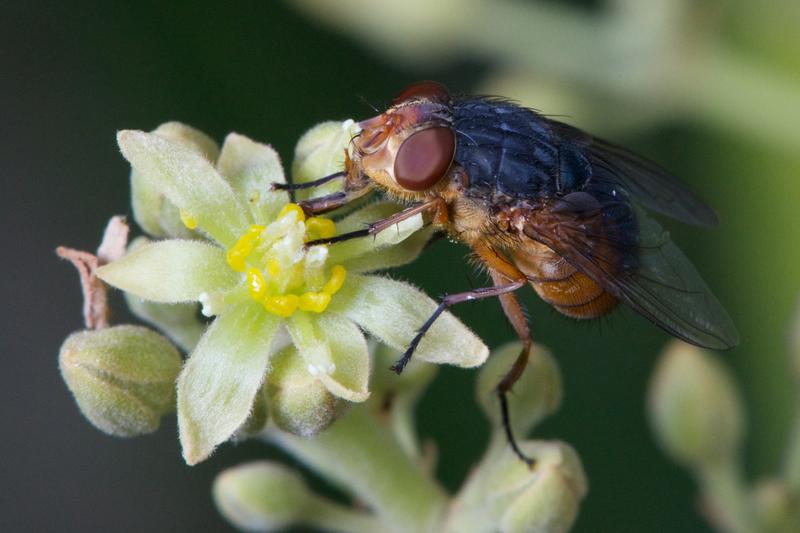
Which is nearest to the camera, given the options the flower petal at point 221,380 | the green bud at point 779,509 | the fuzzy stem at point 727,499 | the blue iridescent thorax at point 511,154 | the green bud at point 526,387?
the flower petal at point 221,380

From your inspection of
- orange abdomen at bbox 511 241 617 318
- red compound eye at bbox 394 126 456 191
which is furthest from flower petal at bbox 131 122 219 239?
orange abdomen at bbox 511 241 617 318

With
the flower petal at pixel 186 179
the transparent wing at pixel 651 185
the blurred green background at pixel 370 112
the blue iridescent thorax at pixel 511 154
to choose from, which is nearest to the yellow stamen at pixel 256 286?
the flower petal at pixel 186 179

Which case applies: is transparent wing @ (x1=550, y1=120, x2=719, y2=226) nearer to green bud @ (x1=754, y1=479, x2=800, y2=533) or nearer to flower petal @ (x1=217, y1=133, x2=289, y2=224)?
green bud @ (x1=754, y1=479, x2=800, y2=533)

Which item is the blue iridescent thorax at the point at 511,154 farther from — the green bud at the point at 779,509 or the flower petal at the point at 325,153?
the green bud at the point at 779,509

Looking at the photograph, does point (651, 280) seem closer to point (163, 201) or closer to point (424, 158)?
point (424, 158)

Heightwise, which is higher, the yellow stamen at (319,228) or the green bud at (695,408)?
the yellow stamen at (319,228)

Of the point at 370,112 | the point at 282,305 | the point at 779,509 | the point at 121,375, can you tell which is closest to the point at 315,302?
the point at 282,305
